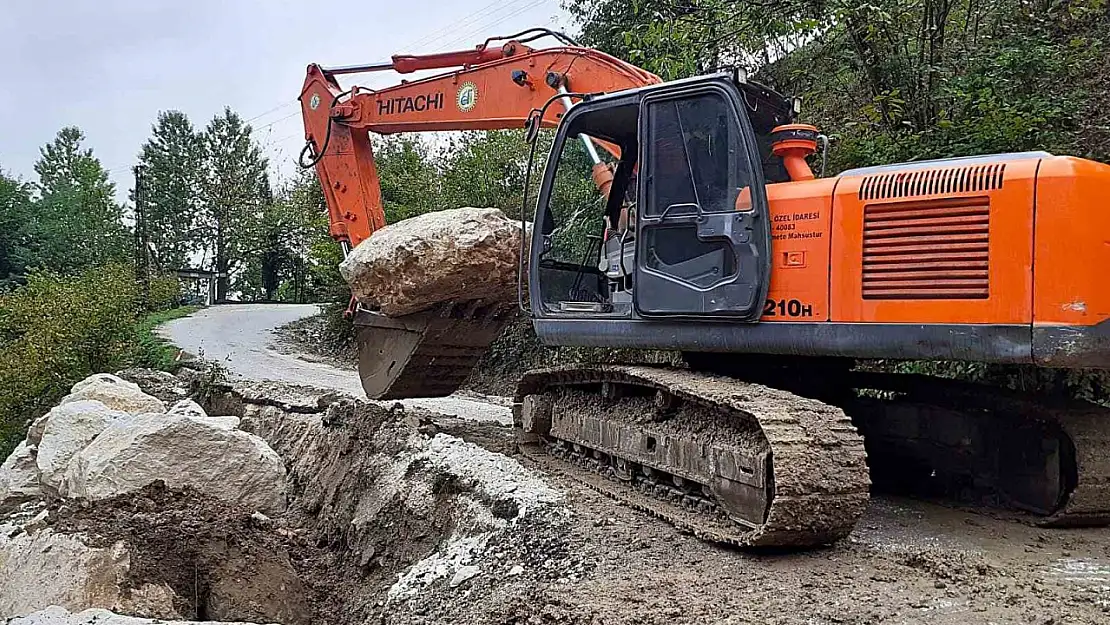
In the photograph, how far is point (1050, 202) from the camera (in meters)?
3.76

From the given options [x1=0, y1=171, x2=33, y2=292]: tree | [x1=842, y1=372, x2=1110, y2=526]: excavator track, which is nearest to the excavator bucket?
[x1=842, y1=372, x2=1110, y2=526]: excavator track

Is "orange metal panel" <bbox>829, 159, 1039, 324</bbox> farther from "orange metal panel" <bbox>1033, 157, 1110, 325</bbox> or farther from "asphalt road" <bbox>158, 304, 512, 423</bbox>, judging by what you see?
"asphalt road" <bbox>158, 304, 512, 423</bbox>

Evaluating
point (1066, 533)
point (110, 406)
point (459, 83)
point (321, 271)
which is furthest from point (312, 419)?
point (321, 271)

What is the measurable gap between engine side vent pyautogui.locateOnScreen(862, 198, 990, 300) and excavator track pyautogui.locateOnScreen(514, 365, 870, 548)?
2.22ft

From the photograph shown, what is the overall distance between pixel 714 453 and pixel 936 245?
1418mm

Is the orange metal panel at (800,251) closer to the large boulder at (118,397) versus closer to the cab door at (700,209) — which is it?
the cab door at (700,209)

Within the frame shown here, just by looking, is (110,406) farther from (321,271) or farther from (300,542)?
(321,271)

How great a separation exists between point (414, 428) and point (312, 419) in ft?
6.61

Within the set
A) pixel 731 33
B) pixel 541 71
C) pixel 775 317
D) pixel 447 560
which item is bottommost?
pixel 447 560

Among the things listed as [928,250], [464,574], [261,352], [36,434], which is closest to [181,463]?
[464,574]

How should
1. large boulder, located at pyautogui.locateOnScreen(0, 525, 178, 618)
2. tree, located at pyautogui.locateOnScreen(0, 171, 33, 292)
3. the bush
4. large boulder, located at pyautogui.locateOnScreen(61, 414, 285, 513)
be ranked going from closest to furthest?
large boulder, located at pyautogui.locateOnScreen(0, 525, 178, 618) → large boulder, located at pyautogui.locateOnScreen(61, 414, 285, 513) → the bush → tree, located at pyautogui.locateOnScreen(0, 171, 33, 292)

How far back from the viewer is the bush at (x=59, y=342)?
1305 cm

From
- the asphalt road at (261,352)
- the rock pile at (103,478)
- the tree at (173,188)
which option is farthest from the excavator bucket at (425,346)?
the tree at (173,188)

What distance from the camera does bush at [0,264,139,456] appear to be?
42.8 feet
